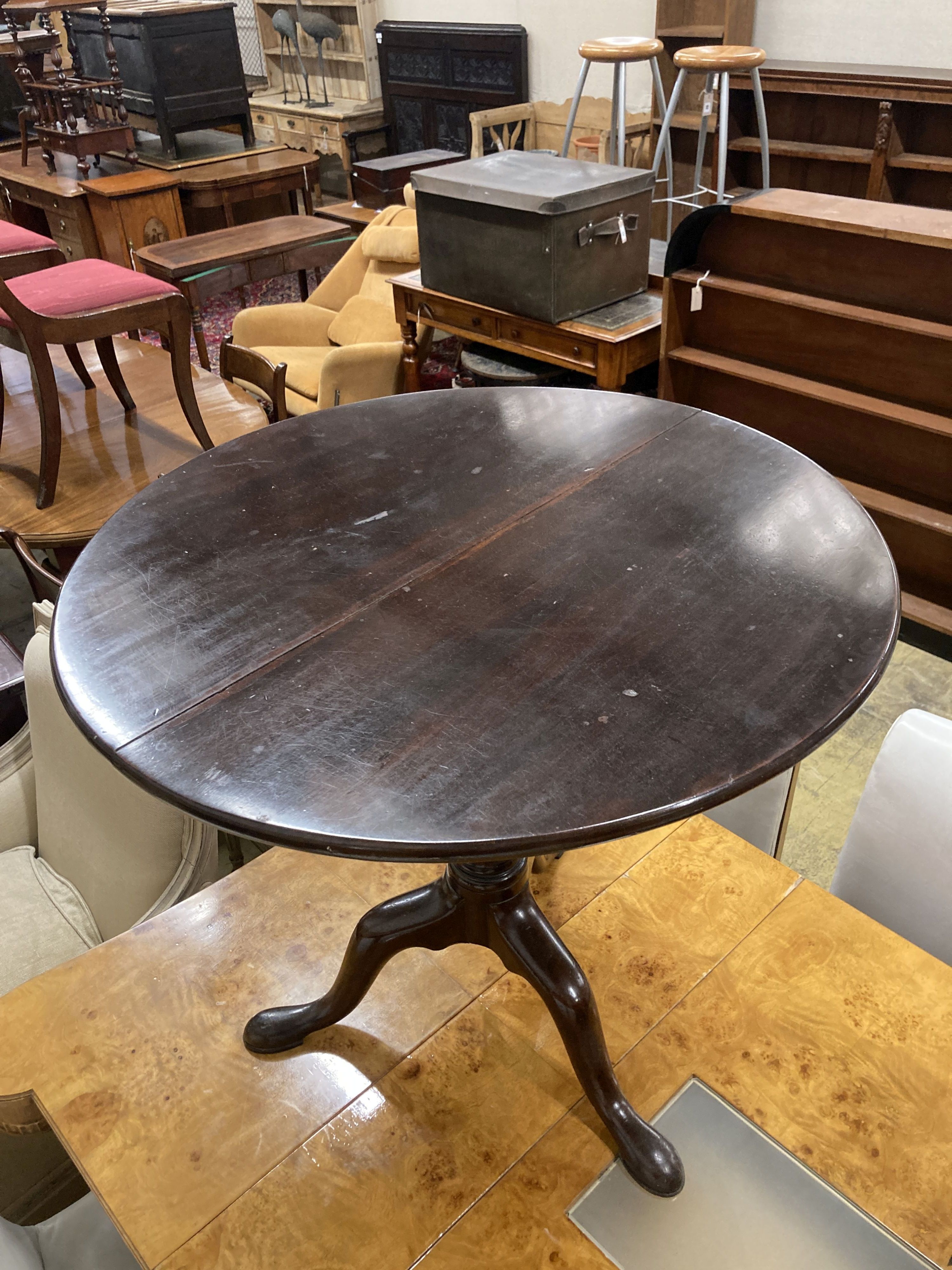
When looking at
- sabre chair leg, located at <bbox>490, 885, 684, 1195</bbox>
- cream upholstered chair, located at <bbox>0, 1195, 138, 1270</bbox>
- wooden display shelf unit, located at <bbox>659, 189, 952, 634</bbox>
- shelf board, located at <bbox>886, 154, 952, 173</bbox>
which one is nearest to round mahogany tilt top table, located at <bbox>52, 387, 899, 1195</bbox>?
sabre chair leg, located at <bbox>490, 885, 684, 1195</bbox>

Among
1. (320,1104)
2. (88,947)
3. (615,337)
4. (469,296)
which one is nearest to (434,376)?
(469,296)

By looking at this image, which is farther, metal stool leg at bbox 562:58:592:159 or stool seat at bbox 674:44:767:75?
metal stool leg at bbox 562:58:592:159

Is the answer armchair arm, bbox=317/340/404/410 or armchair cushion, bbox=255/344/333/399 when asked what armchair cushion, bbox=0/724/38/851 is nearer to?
armchair arm, bbox=317/340/404/410

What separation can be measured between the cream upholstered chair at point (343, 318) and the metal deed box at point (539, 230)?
47cm

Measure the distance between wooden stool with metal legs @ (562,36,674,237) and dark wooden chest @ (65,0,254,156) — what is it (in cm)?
294

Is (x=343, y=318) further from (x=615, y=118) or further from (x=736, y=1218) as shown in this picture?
(x=736, y=1218)

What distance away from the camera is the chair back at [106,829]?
1621 millimetres

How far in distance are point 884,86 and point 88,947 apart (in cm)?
422

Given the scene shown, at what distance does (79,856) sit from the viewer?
175 centimetres

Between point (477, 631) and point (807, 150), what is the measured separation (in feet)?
13.7

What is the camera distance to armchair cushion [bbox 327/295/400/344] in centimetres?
399

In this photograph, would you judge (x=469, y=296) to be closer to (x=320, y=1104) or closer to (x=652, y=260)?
(x=652, y=260)

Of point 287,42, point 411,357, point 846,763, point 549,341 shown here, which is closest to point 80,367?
point 411,357

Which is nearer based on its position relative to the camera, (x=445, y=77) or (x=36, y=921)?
(x=36, y=921)
